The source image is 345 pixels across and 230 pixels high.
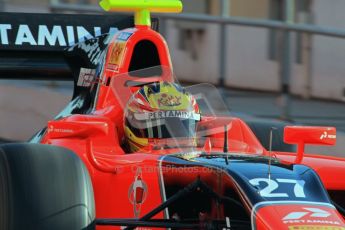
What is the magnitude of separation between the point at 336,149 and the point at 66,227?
4.00 meters

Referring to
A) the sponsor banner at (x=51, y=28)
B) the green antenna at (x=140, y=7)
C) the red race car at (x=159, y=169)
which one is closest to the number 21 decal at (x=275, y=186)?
the red race car at (x=159, y=169)

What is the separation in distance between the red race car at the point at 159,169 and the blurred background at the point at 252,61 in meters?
2.39

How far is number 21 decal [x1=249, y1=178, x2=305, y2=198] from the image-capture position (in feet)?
15.0

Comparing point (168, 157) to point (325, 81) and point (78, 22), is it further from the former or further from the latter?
point (325, 81)

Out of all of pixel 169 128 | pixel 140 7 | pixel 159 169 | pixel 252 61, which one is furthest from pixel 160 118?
pixel 252 61

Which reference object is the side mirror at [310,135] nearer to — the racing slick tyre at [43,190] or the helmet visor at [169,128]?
the helmet visor at [169,128]

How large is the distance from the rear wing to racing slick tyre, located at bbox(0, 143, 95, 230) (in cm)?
221

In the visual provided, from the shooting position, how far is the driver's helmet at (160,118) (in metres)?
5.32

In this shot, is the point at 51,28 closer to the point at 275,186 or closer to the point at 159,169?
the point at 159,169

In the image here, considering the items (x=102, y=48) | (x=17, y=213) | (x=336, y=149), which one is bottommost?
(x=336, y=149)

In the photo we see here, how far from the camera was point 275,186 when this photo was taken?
4.64 m

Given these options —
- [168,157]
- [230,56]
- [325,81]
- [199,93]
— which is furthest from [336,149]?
[168,157]

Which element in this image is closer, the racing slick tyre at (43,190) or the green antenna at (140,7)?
the racing slick tyre at (43,190)

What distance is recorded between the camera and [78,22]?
7.12 m
